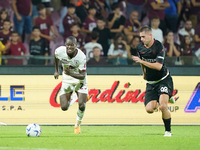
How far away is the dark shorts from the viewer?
28.1ft

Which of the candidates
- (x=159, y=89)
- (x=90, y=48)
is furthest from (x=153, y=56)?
(x=90, y=48)

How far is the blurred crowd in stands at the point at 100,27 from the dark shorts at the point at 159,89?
3857 mm

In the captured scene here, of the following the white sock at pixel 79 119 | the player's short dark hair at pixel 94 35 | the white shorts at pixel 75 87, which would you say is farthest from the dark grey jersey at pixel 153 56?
the player's short dark hair at pixel 94 35

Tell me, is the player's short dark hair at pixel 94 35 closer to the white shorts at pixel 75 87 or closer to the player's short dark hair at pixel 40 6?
the player's short dark hair at pixel 40 6

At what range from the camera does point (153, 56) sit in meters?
8.57

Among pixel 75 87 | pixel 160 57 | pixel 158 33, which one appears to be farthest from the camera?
pixel 158 33

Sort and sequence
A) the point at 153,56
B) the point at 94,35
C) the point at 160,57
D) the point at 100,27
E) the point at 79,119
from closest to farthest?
the point at 160,57 < the point at 153,56 < the point at 79,119 < the point at 94,35 < the point at 100,27

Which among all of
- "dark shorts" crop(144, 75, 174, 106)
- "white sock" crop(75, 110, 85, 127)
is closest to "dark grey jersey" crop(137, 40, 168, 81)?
"dark shorts" crop(144, 75, 174, 106)

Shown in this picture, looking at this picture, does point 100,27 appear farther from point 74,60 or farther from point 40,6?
point 74,60

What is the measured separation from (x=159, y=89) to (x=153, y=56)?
700mm

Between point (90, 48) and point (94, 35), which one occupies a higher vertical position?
point (94, 35)

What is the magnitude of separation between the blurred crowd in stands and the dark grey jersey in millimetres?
3846

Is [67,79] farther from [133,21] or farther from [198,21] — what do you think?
[198,21]

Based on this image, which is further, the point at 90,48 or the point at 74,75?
the point at 90,48
